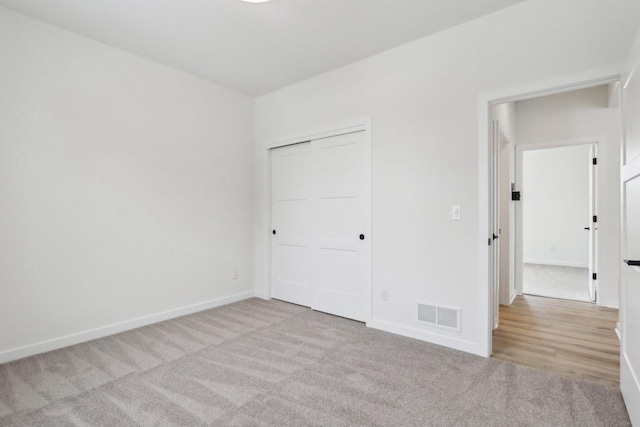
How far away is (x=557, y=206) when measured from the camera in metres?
7.04

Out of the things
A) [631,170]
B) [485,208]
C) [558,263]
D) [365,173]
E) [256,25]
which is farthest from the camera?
[558,263]

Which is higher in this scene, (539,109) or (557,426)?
(539,109)

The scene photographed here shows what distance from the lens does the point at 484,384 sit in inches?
84.6

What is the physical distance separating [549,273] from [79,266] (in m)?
7.46

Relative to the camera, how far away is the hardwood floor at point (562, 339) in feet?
7.88

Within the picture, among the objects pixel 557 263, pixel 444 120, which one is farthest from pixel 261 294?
→ pixel 557 263

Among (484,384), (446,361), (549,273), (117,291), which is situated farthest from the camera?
(549,273)

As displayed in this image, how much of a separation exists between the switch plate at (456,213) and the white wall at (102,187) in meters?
2.71

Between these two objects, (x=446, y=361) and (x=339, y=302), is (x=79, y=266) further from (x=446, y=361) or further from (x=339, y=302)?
(x=446, y=361)

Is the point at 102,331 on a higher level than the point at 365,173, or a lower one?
lower

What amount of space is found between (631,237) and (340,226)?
92.8 inches

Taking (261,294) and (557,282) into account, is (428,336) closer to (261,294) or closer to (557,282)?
(261,294)

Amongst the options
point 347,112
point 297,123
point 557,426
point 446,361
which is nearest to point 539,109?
point 347,112

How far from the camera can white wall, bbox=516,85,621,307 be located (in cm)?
387
